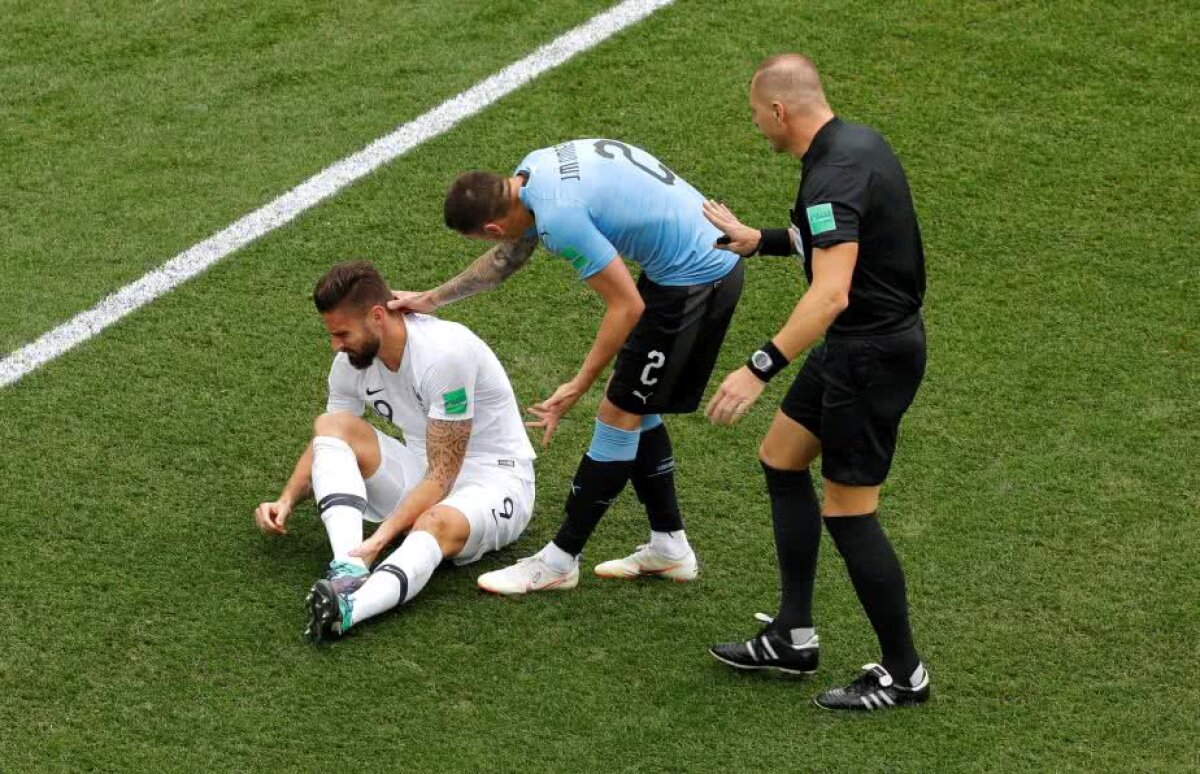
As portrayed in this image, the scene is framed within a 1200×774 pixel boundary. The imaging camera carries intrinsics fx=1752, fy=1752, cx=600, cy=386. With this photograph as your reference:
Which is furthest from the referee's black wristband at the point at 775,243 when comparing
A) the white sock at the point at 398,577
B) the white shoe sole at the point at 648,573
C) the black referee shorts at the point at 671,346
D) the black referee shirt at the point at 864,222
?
the white sock at the point at 398,577

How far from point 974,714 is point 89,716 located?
2807 millimetres

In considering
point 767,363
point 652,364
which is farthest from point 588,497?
point 767,363

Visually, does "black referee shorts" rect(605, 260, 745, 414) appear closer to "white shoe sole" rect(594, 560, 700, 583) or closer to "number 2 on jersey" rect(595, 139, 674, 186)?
"number 2 on jersey" rect(595, 139, 674, 186)

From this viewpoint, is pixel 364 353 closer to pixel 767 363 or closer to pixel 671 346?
pixel 671 346

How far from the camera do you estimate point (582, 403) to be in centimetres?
740

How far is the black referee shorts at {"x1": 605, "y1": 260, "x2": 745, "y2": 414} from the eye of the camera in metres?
5.94

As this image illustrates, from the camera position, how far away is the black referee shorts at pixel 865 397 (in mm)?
5254

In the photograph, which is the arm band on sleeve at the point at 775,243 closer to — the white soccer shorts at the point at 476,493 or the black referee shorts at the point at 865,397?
the black referee shorts at the point at 865,397

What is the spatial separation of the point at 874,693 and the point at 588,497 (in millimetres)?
1221

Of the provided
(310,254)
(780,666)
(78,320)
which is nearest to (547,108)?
(310,254)

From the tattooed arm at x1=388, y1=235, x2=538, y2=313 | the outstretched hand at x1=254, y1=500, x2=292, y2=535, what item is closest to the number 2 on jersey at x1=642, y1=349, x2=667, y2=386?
the tattooed arm at x1=388, y1=235, x2=538, y2=313

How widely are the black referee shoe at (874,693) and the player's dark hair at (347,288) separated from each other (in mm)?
2052

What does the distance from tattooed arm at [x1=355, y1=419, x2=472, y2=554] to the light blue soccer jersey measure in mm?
839

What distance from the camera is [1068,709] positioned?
5.62 metres
